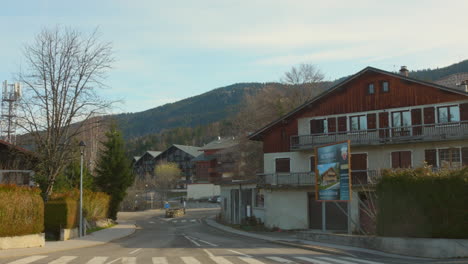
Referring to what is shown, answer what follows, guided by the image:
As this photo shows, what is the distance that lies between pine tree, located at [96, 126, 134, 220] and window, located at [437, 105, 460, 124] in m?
30.5

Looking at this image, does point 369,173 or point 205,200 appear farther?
point 205,200

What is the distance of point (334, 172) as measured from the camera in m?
25.2

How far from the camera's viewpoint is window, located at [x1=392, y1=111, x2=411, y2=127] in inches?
1391

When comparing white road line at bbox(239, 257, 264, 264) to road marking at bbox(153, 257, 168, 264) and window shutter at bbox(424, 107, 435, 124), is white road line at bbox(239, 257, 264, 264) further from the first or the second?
window shutter at bbox(424, 107, 435, 124)

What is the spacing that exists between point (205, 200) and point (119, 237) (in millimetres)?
66201

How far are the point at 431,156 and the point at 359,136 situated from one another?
213 inches

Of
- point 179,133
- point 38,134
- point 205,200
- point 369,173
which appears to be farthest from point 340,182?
point 179,133

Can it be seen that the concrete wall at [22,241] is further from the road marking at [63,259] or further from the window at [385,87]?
the window at [385,87]

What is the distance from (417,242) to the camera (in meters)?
18.7

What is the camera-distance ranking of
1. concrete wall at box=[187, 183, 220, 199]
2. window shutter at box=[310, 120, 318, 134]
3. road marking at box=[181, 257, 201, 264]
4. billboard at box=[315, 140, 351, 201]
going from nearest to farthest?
road marking at box=[181, 257, 201, 264] → billboard at box=[315, 140, 351, 201] → window shutter at box=[310, 120, 318, 134] → concrete wall at box=[187, 183, 220, 199]

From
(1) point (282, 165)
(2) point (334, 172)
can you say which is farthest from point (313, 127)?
(2) point (334, 172)

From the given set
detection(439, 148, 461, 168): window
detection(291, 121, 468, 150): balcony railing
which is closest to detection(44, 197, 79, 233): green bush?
detection(291, 121, 468, 150): balcony railing

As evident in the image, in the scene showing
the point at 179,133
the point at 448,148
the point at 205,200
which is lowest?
the point at 205,200

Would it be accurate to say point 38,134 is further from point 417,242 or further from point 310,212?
point 417,242
